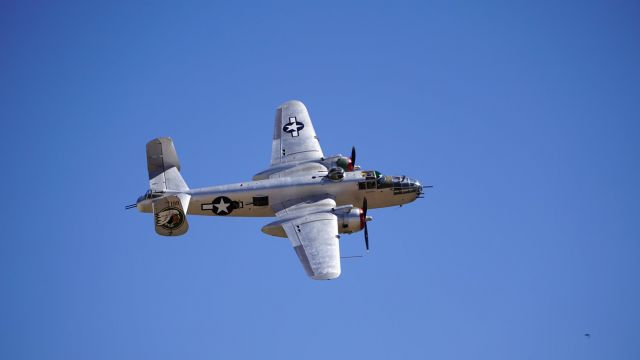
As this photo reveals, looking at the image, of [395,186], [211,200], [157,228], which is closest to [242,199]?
[211,200]

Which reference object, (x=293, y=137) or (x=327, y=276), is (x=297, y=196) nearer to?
(x=293, y=137)

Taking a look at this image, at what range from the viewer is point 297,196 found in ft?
184

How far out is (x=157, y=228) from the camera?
53.6 metres

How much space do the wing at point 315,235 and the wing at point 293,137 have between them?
494 cm

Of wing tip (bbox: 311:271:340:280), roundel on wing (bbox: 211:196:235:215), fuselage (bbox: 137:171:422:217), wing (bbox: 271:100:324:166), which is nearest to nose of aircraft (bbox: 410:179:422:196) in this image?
fuselage (bbox: 137:171:422:217)

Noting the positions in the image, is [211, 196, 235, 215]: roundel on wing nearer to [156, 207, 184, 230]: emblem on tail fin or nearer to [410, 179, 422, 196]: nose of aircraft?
[156, 207, 184, 230]: emblem on tail fin

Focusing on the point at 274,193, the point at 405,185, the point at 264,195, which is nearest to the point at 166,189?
the point at 264,195

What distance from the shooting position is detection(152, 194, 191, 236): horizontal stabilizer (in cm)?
5359

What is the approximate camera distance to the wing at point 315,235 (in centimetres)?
5069

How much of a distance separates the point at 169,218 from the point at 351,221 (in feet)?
31.8

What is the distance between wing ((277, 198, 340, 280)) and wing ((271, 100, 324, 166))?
4935 mm

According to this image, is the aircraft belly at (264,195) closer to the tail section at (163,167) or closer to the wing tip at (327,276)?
the tail section at (163,167)

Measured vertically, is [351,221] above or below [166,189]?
below

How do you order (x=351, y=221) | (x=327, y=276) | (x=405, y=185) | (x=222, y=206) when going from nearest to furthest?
(x=327, y=276)
(x=351, y=221)
(x=222, y=206)
(x=405, y=185)
